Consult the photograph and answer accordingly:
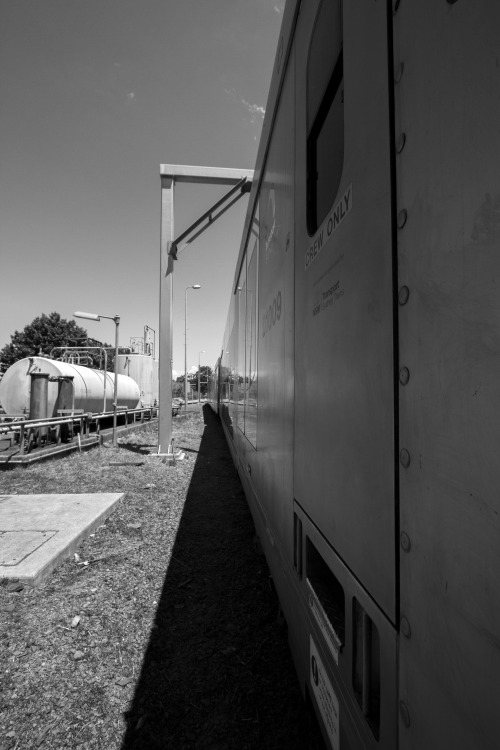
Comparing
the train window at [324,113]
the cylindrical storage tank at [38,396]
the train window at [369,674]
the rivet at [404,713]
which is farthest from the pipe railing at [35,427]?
the rivet at [404,713]

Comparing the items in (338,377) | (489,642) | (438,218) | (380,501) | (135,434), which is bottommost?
(135,434)

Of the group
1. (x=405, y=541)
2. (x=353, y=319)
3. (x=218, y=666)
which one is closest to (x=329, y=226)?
(x=353, y=319)

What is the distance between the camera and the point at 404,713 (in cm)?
88

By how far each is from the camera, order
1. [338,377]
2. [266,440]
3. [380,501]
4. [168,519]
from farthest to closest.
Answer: [168,519]
[266,440]
[338,377]
[380,501]

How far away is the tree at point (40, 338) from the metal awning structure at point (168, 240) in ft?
142

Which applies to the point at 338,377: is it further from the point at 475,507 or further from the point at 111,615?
the point at 111,615

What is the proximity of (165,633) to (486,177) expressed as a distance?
2.96 metres

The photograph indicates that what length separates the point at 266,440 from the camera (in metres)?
2.92

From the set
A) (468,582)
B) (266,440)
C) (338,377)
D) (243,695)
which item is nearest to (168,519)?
(266,440)

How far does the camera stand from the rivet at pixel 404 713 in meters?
0.86

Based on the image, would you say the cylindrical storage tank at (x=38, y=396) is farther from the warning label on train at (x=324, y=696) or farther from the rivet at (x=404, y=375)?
the rivet at (x=404, y=375)

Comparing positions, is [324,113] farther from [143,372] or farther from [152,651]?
[143,372]

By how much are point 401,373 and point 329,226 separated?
28.6 inches

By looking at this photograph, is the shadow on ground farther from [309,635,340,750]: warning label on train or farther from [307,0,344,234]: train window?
[307,0,344,234]: train window
